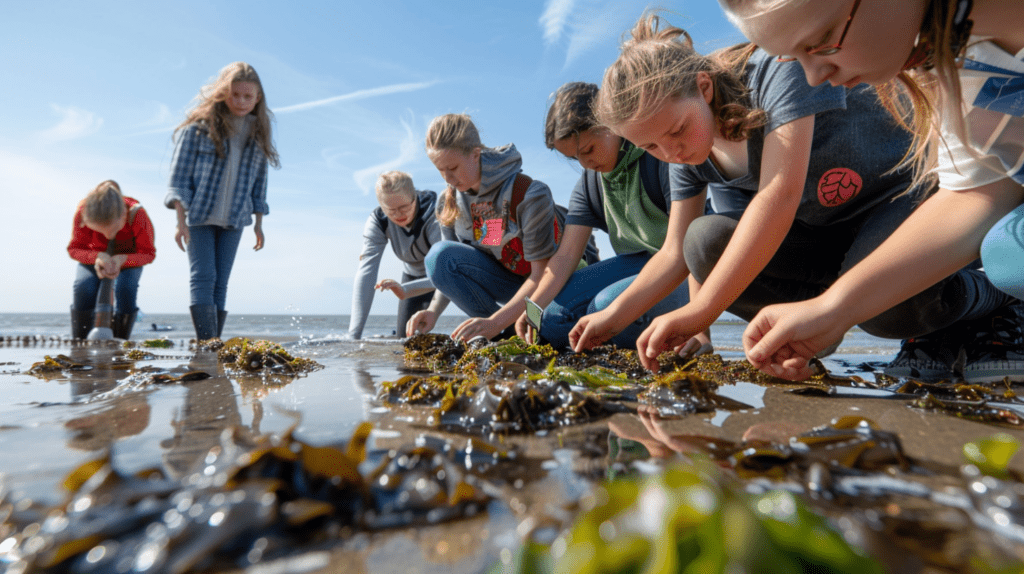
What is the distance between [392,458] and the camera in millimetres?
939

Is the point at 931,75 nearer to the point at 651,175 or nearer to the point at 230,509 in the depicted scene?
the point at 651,175

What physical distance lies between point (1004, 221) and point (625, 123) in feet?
4.44

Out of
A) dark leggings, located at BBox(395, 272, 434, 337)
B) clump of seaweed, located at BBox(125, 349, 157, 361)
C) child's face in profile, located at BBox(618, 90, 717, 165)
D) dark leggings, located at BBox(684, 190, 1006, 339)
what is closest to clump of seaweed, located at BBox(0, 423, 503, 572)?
child's face in profile, located at BBox(618, 90, 717, 165)

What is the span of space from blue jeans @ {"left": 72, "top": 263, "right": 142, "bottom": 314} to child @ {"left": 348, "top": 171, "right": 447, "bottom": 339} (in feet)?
9.58

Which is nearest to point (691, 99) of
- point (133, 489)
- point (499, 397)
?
point (499, 397)

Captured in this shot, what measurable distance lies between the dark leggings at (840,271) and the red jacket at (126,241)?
21.1 feet

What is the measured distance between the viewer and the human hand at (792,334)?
1.57 meters

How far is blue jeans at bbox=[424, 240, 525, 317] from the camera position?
4.54 meters

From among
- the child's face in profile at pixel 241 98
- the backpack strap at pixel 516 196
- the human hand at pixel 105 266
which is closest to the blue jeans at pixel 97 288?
the human hand at pixel 105 266

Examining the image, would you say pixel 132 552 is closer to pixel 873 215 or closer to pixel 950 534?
pixel 950 534

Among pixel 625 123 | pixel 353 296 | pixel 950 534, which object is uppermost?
pixel 625 123

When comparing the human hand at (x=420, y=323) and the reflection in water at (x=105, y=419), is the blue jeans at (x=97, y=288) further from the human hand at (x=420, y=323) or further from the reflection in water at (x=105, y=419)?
the reflection in water at (x=105, y=419)

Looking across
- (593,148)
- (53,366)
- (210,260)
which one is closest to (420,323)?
(593,148)

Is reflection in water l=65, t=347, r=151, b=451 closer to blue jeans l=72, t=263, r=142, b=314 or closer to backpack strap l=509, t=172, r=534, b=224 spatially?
backpack strap l=509, t=172, r=534, b=224
